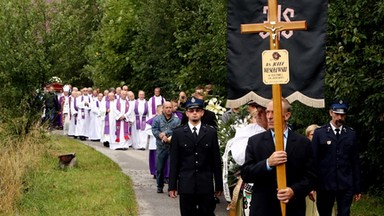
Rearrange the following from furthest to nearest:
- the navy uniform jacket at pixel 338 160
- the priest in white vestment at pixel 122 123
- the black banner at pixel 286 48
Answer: the priest in white vestment at pixel 122 123
the navy uniform jacket at pixel 338 160
the black banner at pixel 286 48

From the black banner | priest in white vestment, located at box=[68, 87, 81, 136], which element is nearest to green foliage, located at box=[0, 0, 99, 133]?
priest in white vestment, located at box=[68, 87, 81, 136]

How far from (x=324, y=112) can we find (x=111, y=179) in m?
4.82

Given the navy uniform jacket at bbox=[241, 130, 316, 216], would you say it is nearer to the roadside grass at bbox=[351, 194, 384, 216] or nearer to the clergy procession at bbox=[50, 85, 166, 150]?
the roadside grass at bbox=[351, 194, 384, 216]

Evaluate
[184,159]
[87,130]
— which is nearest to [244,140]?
[184,159]

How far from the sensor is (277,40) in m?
7.70

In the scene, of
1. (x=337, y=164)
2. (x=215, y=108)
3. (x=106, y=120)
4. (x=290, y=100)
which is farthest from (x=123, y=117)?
(x=290, y=100)

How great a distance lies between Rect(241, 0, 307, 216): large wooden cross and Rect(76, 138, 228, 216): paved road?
589 cm

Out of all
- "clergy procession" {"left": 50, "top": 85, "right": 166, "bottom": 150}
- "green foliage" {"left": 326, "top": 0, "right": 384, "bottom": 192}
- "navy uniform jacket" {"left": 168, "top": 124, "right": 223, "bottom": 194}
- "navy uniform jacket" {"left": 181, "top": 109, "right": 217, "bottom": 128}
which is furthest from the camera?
"clergy procession" {"left": 50, "top": 85, "right": 166, "bottom": 150}

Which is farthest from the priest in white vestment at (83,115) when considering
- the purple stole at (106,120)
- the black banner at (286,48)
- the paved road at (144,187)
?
the black banner at (286,48)

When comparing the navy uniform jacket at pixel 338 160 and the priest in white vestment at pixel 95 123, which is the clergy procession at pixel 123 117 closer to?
the priest in white vestment at pixel 95 123

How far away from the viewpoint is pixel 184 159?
33.8 feet

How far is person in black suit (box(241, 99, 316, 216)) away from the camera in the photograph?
23.9 ft

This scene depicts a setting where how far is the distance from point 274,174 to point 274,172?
0.02 m

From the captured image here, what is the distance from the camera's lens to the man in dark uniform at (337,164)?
35.1 ft
